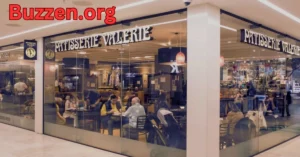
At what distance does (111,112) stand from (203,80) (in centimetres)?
313

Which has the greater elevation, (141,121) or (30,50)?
(30,50)

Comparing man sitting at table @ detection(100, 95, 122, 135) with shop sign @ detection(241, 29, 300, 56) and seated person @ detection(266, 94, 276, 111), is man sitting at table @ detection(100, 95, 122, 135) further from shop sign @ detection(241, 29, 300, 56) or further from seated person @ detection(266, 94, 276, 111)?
seated person @ detection(266, 94, 276, 111)

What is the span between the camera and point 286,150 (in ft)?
21.4

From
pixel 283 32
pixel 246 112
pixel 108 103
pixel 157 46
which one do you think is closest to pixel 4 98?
pixel 108 103

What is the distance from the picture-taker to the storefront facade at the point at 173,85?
187 inches

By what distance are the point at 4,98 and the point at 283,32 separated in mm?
9856

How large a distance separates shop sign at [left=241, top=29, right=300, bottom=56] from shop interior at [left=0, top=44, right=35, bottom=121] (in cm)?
642

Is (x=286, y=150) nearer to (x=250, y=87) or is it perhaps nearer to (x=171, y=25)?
(x=250, y=87)

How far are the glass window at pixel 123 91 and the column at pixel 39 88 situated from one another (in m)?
0.15

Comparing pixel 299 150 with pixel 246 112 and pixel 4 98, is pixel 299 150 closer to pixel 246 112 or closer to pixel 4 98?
pixel 246 112

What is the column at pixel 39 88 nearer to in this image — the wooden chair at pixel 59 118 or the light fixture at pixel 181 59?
the wooden chair at pixel 59 118

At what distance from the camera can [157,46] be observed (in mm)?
7766

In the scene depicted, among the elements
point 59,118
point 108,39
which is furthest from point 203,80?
point 59,118

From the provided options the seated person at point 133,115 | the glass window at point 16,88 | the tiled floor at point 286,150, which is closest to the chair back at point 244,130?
the tiled floor at point 286,150
